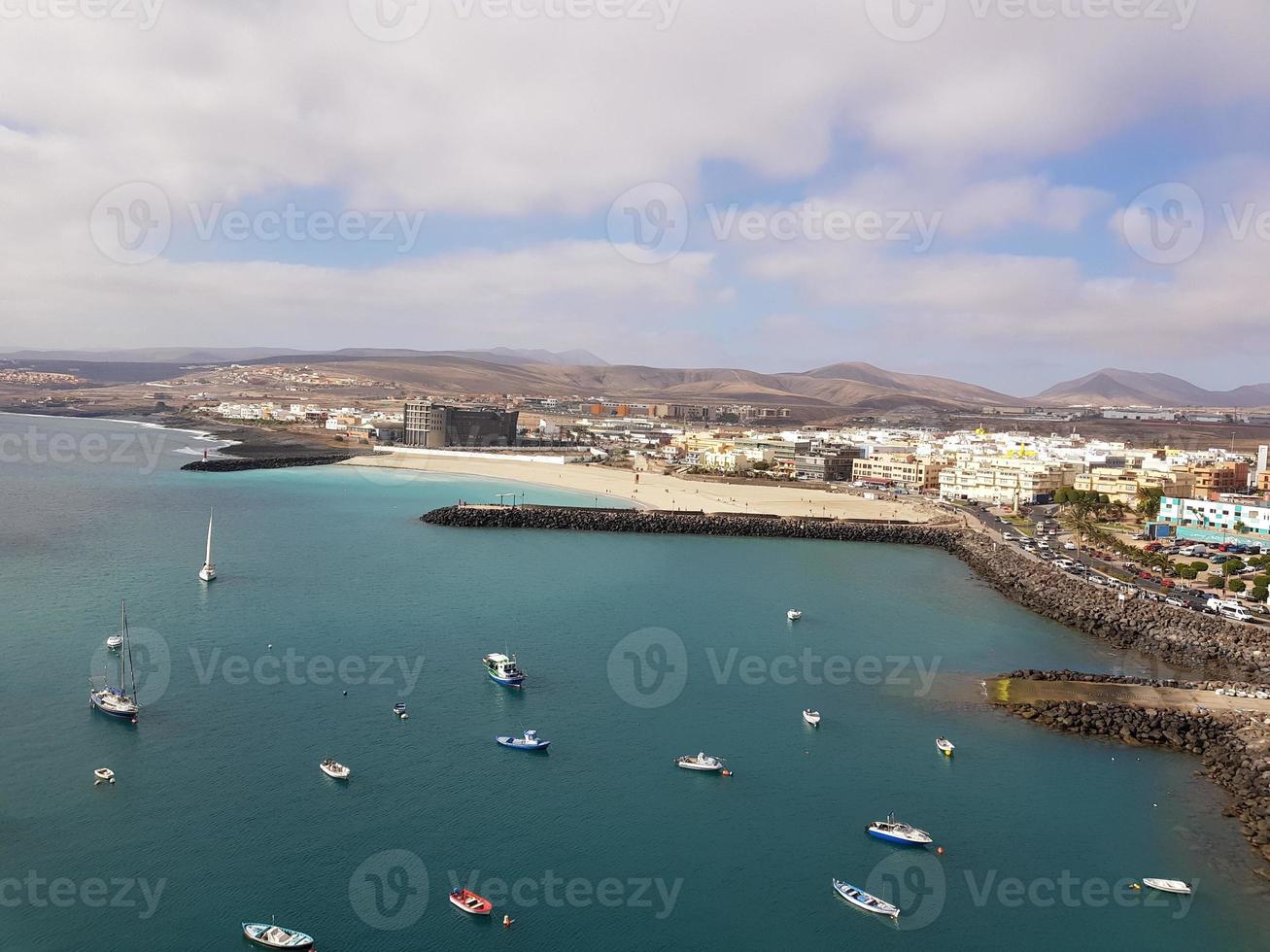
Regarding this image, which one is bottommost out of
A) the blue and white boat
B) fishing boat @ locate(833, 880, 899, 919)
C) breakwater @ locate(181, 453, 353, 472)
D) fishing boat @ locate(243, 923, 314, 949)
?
fishing boat @ locate(243, 923, 314, 949)

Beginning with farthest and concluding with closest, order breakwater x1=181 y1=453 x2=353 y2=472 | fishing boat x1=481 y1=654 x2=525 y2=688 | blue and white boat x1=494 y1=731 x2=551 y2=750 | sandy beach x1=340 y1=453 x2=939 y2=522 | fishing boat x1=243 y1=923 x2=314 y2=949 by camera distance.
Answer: breakwater x1=181 y1=453 x2=353 y2=472
sandy beach x1=340 y1=453 x2=939 y2=522
fishing boat x1=481 y1=654 x2=525 y2=688
blue and white boat x1=494 y1=731 x2=551 y2=750
fishing boat x1=243 y1=923 x2=314 y2=949

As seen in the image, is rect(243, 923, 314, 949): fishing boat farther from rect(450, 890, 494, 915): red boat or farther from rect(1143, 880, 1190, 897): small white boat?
rect(1143, 880, 1190, 897): small white boat

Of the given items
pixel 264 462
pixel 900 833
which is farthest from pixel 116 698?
pixel 264 462

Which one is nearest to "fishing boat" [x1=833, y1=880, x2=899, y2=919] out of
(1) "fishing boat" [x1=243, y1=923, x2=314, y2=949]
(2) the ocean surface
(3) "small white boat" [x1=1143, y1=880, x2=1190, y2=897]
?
(2) the ocean surface

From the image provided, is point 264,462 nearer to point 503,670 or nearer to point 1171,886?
point 503,670

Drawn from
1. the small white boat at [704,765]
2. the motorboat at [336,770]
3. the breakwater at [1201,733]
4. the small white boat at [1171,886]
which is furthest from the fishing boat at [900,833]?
the motorboat at [336,770]
